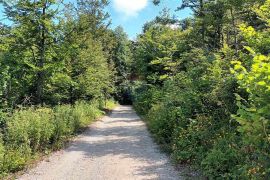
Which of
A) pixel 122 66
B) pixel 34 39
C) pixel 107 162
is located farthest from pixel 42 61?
pixel 122 66

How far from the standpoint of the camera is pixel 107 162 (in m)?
10.4

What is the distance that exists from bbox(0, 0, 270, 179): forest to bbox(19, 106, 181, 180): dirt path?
570 mm

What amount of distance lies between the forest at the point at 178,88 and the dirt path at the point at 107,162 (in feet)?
1.87

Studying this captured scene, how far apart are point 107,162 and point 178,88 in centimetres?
625

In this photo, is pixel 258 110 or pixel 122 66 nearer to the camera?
pixel 258 110

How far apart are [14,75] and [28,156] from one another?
6.26 metres

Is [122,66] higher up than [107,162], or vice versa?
[122,66]

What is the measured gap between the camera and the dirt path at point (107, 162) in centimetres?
885

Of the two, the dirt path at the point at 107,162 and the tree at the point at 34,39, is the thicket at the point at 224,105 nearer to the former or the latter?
the dirt path at the point at 107,162

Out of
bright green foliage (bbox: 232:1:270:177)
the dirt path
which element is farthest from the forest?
the dirt path

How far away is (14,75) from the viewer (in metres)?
15.3

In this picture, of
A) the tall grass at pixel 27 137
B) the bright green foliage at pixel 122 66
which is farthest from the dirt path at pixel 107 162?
the bright green foliage at pixel 122 66

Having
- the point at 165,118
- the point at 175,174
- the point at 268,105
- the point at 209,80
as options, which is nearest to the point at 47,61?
the point at 165,118

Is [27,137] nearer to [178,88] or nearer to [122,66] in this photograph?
[178,88]
